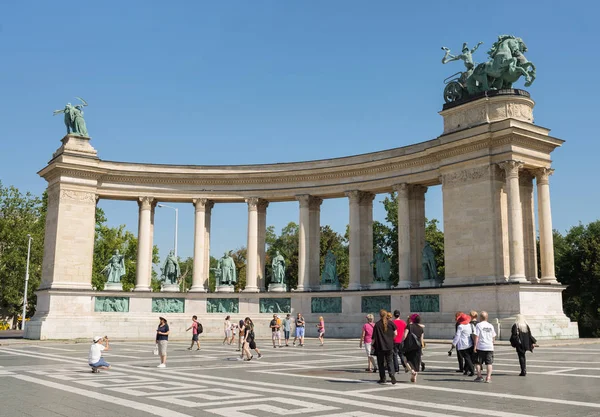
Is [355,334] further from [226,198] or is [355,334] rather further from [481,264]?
[226,198]

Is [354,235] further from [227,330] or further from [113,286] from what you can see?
[113,286]

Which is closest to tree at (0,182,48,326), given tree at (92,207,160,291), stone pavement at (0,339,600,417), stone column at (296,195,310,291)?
tree at (92,207,160,291)

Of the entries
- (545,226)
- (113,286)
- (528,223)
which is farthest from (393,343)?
(113,286)

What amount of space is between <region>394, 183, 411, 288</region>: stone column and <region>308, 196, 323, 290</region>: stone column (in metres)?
7.97

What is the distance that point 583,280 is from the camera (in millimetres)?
57688

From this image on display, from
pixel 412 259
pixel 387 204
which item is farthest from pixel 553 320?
pixel 387 204

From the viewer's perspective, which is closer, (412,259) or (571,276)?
(412,259)

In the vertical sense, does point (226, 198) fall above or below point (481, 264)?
above

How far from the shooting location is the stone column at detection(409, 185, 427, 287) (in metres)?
47.8

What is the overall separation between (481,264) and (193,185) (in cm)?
2551

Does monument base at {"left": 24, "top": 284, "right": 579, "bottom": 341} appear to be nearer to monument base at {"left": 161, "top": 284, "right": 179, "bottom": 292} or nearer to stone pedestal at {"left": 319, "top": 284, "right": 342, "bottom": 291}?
stone pedestal at {"left": 319, "top": 284, "right": 342, "bottom": 291}

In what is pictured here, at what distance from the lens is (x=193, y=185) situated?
54.1 meters

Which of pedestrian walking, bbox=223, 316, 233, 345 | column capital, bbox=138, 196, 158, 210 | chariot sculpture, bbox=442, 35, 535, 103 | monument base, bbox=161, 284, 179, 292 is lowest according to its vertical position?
pedestrian walking, bbox=223, 316, 233, 345

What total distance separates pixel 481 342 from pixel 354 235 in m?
30.8
